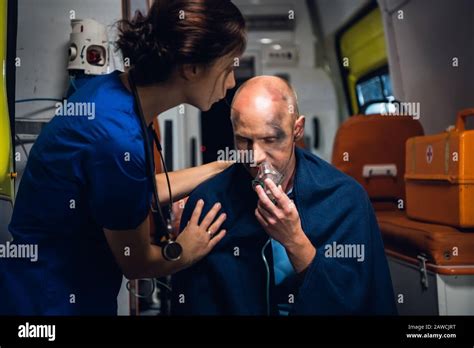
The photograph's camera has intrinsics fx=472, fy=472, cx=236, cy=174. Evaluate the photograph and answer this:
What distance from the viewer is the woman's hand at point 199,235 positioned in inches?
47.3

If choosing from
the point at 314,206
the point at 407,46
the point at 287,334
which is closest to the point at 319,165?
the point at 314,206

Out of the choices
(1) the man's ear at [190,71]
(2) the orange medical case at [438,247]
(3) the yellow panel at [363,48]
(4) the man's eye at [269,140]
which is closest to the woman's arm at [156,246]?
(4) the man's eye at [269,140]

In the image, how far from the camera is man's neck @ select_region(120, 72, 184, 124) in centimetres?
114

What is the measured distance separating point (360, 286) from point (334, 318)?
109mm

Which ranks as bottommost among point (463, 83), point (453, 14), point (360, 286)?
point (360, 286)

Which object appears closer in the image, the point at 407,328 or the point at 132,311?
the point at 407,328

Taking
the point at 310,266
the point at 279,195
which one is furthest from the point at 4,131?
the point at 310,266

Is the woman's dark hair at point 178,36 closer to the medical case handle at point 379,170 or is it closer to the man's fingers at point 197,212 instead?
the man's fingers at point 197,212

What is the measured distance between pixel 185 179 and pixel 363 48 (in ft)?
6.11

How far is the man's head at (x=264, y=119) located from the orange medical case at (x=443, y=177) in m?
0.51

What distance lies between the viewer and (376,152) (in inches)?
73.8

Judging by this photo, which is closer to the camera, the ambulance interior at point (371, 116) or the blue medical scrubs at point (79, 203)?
the blue medical scrubs at point (79, 203)

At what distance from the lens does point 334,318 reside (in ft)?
4.01

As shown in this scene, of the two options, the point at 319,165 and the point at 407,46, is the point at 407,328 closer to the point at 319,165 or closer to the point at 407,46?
the point at 319,165
